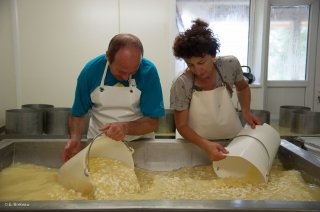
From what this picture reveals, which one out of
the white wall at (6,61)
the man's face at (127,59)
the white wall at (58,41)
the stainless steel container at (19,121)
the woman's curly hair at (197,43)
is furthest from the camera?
the white wall at (58,41)

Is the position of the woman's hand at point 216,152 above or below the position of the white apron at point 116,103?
below

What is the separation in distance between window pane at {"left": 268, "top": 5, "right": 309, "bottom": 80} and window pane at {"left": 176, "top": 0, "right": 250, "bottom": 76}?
0.32 meters

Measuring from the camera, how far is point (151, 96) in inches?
63.9

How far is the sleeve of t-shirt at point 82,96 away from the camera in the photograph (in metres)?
1.61

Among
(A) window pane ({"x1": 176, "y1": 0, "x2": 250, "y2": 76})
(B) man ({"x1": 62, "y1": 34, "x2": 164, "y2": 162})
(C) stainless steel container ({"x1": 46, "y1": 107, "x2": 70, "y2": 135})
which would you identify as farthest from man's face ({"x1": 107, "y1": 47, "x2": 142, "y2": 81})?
(A) window pane ({"x1": 176, "y1": 0, "x2": 250, "y2": 76})

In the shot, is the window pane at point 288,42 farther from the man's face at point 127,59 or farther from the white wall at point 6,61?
the white wall at point 6,61

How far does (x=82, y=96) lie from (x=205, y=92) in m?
0.68

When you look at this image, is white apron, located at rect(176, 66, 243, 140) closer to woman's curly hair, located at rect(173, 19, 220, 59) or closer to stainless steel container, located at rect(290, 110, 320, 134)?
woman's curly hair, located at rect(173, 19, 220, 59)

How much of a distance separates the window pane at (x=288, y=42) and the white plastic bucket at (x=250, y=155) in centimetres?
218

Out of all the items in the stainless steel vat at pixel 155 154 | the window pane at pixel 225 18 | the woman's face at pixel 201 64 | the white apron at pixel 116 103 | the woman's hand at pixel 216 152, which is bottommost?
the stainless steel vat at pixel 155 154

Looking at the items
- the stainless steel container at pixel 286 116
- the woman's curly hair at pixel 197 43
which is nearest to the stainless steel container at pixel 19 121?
the woman's curly hair at pixel 197 43

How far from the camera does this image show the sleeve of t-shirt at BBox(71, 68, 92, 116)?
5.28ft

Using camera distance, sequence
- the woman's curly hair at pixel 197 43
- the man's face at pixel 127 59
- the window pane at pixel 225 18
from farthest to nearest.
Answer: the window pane at pixel 225 18
the woman's curly hair at pixel 197 43
the man's face at pixel 127 59

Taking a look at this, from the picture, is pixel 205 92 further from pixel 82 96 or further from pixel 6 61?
pixel 6 61
